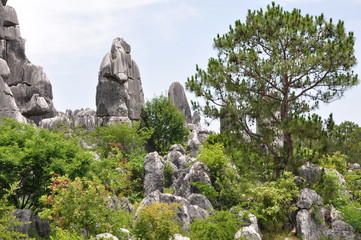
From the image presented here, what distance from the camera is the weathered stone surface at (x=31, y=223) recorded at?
10125 millimetres

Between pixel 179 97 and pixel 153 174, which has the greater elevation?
pixel 179 97

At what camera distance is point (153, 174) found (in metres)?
17.6

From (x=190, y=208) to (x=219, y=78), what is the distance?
5260 mm

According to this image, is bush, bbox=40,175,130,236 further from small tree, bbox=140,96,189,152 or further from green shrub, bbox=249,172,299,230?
small tree, bbox=140,96,189,152

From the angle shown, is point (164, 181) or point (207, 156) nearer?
point (207, 156)

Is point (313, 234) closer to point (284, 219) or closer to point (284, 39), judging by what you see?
point (284, 219)

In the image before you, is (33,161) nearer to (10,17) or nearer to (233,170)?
(233,170)

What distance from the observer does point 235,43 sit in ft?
53.0

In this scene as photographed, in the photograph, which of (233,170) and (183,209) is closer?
(183,209)

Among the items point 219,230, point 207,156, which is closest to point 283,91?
point 207,156

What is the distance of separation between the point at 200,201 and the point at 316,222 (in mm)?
3948

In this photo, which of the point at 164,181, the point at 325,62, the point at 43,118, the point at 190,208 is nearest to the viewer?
the point at 190,208

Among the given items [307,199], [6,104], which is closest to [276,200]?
[307,199]

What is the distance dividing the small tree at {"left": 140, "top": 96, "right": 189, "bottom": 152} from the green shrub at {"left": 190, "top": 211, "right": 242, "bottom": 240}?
65.7 feet
